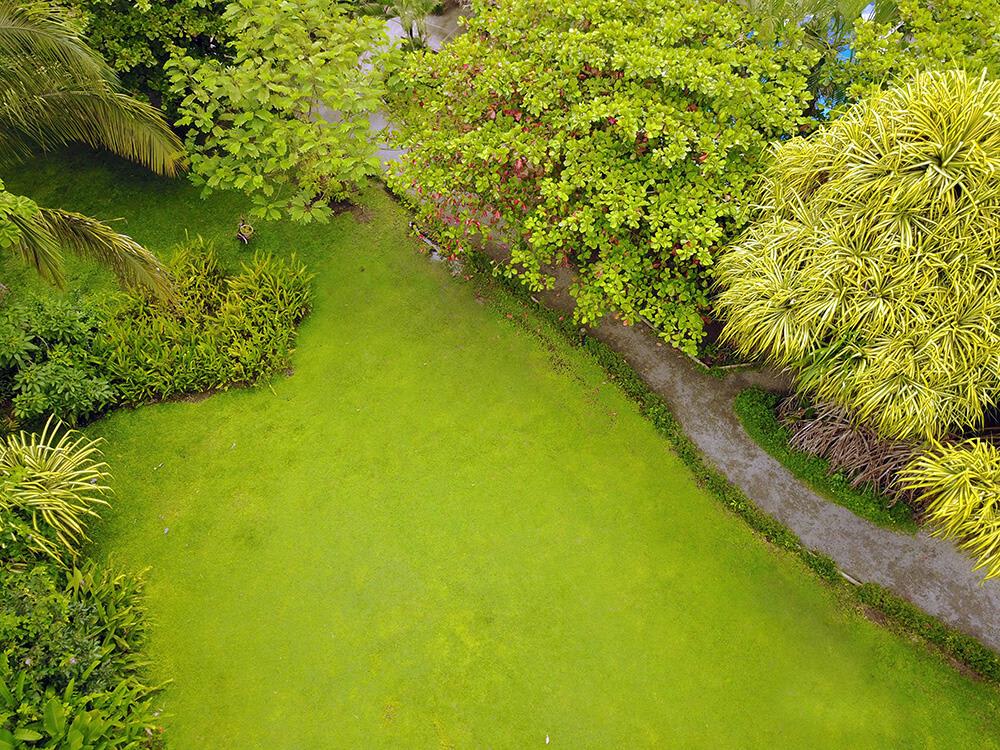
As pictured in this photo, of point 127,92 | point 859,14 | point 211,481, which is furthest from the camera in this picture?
point 127,92

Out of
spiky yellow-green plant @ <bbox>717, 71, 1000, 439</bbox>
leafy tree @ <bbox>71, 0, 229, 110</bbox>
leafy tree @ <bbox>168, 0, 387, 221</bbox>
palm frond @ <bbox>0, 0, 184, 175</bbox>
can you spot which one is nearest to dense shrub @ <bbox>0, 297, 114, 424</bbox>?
palm frond @ <bbox>0, 0, 184, 175</bbox>

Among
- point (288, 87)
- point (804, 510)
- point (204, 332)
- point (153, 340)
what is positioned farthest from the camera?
point (204, 332)

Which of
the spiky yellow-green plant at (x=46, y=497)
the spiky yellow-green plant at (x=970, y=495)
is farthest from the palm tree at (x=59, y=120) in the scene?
the spiky yellow-green plant at (x=970, y=495)

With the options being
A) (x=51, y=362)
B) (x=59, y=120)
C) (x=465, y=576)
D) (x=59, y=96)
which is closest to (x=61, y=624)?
(x=51, y=362)

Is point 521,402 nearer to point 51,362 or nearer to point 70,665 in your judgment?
point 70,665

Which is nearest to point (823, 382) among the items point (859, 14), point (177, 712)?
point (859, 14)

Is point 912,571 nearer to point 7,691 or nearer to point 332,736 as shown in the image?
point 332,736

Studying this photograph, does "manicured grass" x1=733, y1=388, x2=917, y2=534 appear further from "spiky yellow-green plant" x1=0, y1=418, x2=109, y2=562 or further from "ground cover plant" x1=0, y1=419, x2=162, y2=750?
"spiky yellow-green plant" x1=0, y1=418, x2=109, y2=562
